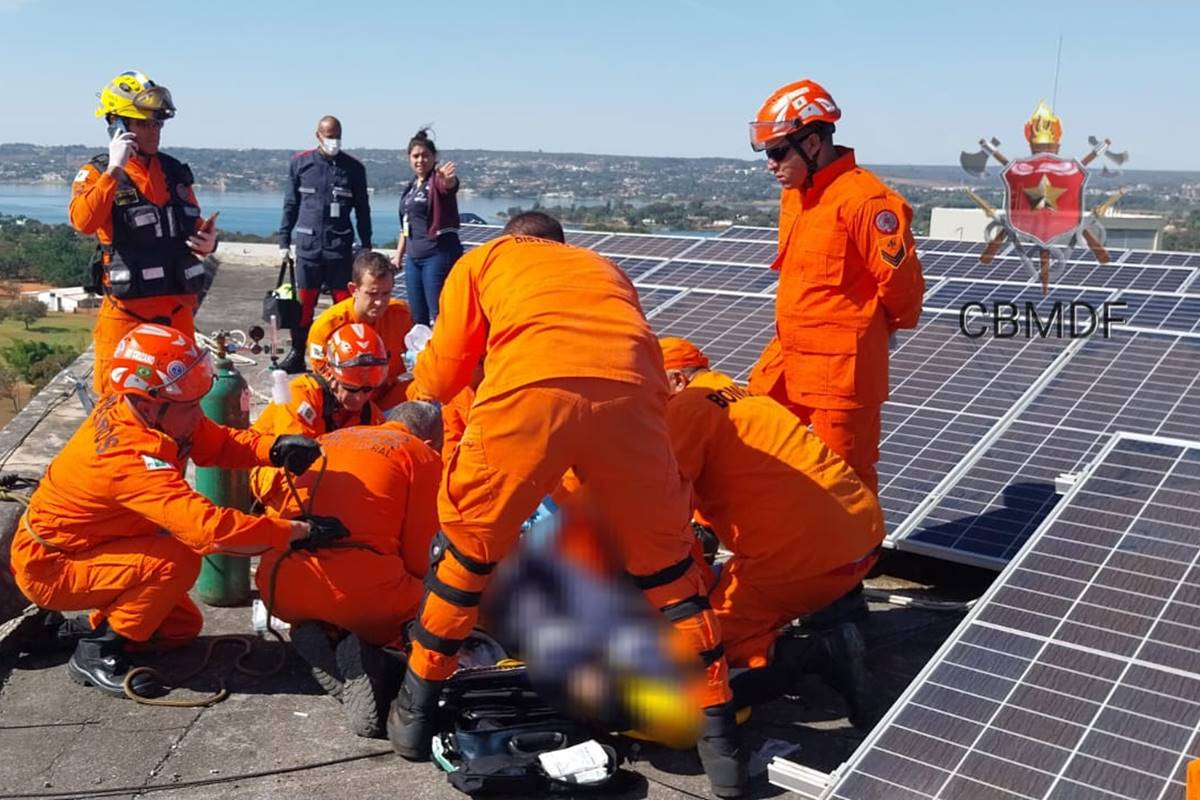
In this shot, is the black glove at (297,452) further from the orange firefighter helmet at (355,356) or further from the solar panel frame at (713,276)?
the solar panel frame at (713,276)

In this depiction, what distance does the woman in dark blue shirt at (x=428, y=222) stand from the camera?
8.97m

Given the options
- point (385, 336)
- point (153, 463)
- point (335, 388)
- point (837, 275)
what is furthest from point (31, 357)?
point (837, 275)

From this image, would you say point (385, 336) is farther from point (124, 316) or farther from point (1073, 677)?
point (1073, 677)

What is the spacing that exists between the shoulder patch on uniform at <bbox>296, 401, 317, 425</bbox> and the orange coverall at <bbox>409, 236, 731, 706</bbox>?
132cm

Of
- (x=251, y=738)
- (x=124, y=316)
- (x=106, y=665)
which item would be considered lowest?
(x=251, y=738)

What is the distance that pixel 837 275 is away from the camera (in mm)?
5145

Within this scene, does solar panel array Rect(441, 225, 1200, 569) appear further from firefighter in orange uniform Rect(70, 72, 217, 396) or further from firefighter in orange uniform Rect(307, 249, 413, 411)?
firefighter in orange uniform Rect(70, 72, 217, 396)

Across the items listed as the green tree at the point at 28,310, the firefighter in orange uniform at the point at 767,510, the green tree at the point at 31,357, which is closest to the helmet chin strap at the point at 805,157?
the firefighter in orange uniform at the point at 767,510

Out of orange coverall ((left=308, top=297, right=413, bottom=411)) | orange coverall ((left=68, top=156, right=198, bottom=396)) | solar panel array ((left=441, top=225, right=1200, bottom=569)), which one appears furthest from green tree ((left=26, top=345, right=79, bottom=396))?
orange coverall ((left=308, top=297, right=413, bottom=411))

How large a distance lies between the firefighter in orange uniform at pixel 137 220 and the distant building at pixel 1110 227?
19.9 m

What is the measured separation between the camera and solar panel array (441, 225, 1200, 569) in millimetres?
5684

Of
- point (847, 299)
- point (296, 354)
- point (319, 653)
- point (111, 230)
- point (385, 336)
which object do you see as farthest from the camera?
point (296, 354)

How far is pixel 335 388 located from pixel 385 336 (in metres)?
1.32

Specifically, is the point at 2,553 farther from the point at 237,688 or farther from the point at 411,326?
the point at 411,326
